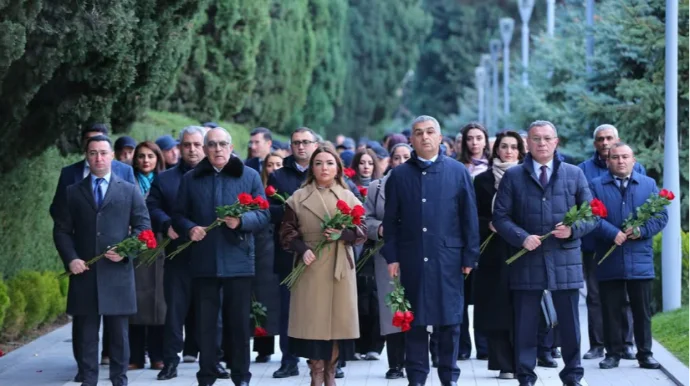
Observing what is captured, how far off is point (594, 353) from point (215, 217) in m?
4.34

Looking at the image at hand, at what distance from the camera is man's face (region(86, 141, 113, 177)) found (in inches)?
454

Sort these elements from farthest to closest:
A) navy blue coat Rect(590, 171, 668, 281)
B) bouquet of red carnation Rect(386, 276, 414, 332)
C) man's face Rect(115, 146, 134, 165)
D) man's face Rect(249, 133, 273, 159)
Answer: man's face Rect(249, 133, 273, 159) → man's face Rect(115, 146, 134, 165) → navy blue coat Rect(590, 171, 668, 281) → bouquet of red carnation Rect(386, 276, 414, 332)

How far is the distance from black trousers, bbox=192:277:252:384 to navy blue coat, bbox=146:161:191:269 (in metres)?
1.11

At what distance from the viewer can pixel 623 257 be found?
500 inches

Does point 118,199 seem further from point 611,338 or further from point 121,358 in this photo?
point 611,338

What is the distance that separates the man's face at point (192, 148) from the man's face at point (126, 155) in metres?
1.48

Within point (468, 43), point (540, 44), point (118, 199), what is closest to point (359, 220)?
point (118, 199)

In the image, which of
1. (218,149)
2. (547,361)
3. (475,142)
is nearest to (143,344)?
(218,149)

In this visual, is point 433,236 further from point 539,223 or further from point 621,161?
point 621,161

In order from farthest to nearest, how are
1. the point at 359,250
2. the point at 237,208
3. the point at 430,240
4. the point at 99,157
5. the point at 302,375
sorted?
the point at 302,375 → the point at 359,250 → the point at 99,157 → the point at 237,208 → the point at 430,240

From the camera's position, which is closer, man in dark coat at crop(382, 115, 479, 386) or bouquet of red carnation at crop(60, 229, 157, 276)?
man in dark coat at crop(382, 115, 479, 386)

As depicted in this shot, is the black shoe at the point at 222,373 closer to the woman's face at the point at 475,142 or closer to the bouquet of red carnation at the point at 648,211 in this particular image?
the woman's face at the point at 475,142

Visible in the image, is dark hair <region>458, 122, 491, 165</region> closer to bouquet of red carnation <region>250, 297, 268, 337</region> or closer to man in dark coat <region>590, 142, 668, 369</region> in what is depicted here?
man in dark coat <region>590, 142, 668, 369</region>

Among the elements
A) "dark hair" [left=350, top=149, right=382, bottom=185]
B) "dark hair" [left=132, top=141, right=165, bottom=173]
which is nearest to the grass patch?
"dark hair" [left=350, top=149, right=382, bottom=185]
